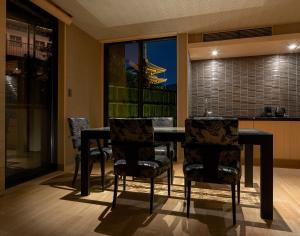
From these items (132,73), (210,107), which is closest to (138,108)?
(132,73)

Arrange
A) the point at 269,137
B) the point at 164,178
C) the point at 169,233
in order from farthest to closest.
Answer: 1. the point at 164,178
2. the point at 269,137
3. the point at 169,233

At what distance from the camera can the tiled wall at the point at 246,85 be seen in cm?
447

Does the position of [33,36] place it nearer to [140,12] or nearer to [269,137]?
[140,12]

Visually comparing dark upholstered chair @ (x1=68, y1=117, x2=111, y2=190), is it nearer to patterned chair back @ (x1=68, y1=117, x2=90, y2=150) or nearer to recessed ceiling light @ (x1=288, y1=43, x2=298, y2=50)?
patterned chair back @ (x1=68, y1=117, x2=90, y2=150)

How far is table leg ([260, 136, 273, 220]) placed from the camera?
202 centimetres

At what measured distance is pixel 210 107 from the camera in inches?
192

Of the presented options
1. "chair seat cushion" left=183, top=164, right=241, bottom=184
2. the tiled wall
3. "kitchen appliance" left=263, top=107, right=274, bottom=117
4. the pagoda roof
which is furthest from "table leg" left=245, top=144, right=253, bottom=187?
the pagoda roof

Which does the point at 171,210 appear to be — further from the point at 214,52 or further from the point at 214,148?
the point at 214,52

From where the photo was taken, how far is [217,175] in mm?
1951

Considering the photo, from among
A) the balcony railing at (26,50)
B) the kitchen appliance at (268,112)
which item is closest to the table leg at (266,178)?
the kitchen appliance at (268,112)

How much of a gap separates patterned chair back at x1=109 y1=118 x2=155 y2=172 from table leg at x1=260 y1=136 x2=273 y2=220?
1.03m

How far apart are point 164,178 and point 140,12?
2.62 m

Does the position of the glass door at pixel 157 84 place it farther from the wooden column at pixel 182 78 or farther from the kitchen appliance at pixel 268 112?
the kitchen appliance at pixel 268 112

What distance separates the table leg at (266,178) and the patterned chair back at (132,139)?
1.03m
